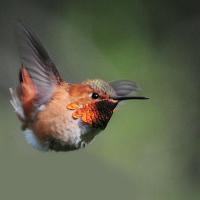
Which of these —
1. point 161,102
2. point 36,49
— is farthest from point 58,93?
point 161,102

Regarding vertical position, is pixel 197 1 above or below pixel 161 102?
above

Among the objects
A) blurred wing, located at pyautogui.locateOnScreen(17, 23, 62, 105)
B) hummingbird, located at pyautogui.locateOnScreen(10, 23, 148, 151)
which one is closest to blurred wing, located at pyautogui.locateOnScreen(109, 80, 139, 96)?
hummingbird, located at pyautogui.locateOnScreen(10, 23, 148, 151)

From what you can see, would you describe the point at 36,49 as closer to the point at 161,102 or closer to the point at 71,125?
the point at 71,125

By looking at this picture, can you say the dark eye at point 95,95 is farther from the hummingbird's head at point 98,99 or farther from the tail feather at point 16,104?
the tail feather at point 16,104

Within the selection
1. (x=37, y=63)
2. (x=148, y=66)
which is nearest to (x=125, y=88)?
(x=37, y=63)

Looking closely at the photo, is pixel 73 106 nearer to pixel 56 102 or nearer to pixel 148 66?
pixel 56 102

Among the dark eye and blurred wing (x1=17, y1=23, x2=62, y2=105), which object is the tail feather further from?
the dark eye
